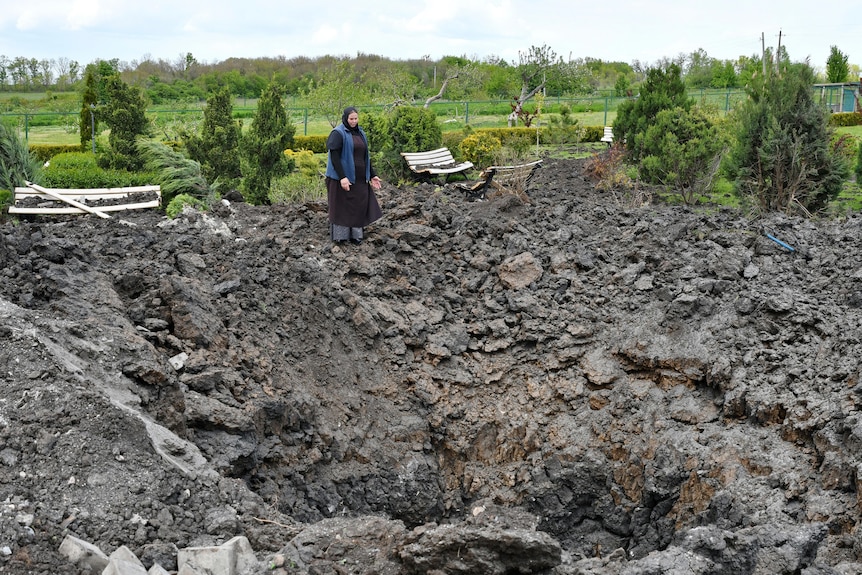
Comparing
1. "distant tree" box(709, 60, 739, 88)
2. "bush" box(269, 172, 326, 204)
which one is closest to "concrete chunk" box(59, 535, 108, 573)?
"bush" box(269, 172, 326, 204)

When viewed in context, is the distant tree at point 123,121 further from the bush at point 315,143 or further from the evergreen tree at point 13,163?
the bush at point 315,143

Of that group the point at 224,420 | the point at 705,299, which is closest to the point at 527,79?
the point at 705,299

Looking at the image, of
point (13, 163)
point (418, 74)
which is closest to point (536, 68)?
point (418, 74)

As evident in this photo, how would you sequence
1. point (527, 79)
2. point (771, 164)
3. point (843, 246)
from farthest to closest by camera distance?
1. point (527, 79)
2. point (771, 164)
3. point (843, 246)

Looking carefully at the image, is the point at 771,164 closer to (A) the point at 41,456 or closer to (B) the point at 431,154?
(B) the point at 431,154

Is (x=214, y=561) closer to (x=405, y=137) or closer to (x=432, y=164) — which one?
(x=432, y=164)

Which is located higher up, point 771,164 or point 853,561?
point 771,164

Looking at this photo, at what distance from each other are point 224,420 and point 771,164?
26.6 feet

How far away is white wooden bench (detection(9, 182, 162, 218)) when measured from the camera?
10031 millimetres

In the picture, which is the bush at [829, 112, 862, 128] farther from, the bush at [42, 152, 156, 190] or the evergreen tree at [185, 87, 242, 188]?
the bush at [42, 152, 156, 190]

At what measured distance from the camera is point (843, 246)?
8.00m

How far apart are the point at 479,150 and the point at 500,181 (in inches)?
167

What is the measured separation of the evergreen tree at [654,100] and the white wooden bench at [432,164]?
2.99 m

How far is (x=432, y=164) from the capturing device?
45.3 feet
